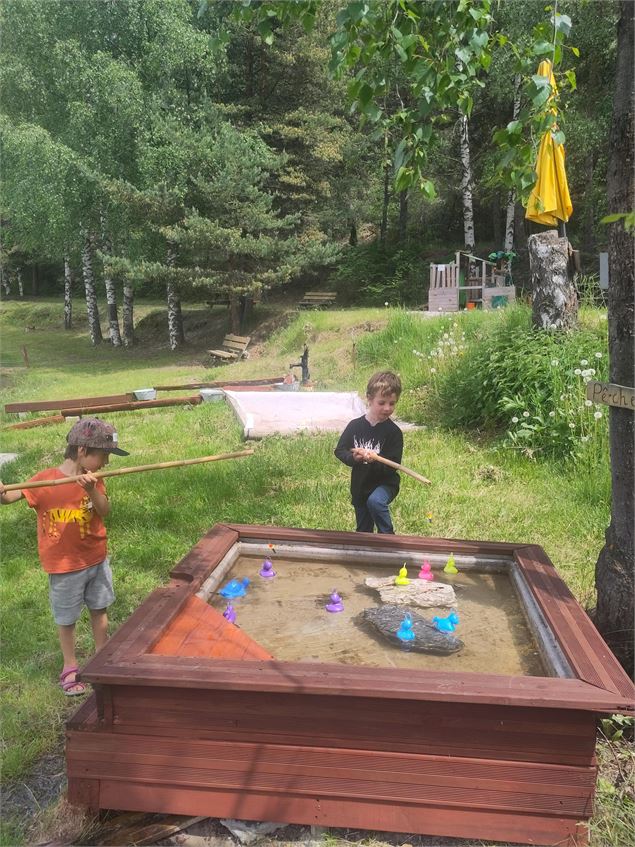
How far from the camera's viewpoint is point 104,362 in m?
19.5

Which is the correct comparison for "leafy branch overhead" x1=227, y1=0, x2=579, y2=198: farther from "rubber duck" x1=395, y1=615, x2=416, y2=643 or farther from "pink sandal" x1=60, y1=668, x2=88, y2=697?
"pink sandal" x1=60, y1=668, x2=88, y2=697

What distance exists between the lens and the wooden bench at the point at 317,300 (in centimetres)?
2061

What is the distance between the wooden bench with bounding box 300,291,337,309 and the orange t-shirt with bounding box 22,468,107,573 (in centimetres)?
1781

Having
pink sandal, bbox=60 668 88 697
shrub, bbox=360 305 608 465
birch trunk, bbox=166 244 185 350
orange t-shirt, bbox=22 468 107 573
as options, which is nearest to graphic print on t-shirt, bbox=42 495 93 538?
orange t-shirt, bbox=22 468 107 573

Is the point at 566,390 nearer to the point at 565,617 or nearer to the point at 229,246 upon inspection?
the point at 565,617

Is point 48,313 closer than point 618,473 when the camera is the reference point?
No

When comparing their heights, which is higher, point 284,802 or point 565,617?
point 565,617

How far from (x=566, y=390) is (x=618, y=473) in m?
3.34

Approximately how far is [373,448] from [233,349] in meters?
14.1

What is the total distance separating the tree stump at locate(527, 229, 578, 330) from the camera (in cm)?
689

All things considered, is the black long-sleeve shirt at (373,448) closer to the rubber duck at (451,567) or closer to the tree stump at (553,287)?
the rubber duck at (451,567)

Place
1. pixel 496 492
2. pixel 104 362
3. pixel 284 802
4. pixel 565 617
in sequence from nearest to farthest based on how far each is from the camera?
pixel 284 802
pixel 565 617
pixel 496 492
pixel 104 362

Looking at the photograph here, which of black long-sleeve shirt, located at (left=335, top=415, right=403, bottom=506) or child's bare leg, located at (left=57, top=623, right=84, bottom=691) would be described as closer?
child's bare leg, located at (left=57, top=623, right=84, bottom=691)

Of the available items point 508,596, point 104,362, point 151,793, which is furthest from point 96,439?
point 104,362
